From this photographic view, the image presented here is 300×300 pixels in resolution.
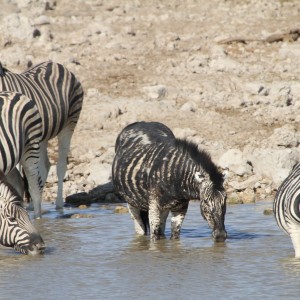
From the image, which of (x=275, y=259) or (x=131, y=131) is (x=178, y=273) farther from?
(x=131, y=131)

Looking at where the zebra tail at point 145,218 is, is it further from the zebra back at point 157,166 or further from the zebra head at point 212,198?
the zebra head at point 212,198

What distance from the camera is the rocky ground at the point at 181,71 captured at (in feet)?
53.1

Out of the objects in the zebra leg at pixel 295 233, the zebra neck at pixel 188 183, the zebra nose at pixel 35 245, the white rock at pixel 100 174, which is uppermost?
the zebra neck at pixel 188 183

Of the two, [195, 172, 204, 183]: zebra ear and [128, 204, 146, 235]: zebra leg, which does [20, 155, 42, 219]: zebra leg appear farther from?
[195, 172, 204, 183]: zebra ear

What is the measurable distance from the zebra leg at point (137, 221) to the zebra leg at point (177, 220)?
613 millimetres

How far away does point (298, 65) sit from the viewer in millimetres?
19812

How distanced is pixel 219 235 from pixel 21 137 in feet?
10.0

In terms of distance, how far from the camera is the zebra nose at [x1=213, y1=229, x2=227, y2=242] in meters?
11.3

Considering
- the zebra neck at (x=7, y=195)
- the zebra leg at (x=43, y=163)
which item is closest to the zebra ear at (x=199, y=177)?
the zebra neck at (x=7, y=195)

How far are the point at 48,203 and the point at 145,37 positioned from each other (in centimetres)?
658

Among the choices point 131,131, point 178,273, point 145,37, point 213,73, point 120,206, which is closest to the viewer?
point 178,273

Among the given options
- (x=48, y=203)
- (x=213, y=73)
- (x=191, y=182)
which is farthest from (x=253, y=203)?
(x=213, y=73)

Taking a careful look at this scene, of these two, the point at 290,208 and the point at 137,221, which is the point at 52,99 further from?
the point at 290,208

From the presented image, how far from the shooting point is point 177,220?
11.8 metres
